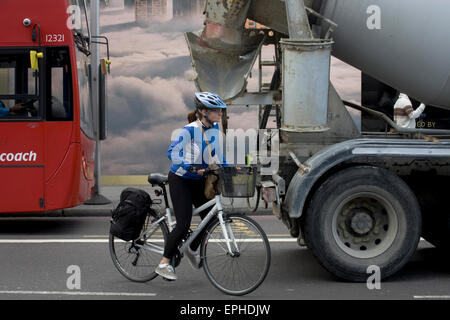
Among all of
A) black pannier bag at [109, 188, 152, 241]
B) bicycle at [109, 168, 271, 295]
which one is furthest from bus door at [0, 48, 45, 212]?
bicycle at [109, 168, 271, 295]

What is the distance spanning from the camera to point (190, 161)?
6500 millimetres

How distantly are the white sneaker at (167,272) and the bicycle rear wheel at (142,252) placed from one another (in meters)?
0.24

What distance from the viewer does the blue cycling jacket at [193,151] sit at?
6469mm

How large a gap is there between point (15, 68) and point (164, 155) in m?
6.69

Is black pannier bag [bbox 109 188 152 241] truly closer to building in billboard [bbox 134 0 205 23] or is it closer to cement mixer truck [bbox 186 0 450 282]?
cement mixer truck [bbox 186 0 450 282]

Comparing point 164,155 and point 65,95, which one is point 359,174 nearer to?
point 65,95

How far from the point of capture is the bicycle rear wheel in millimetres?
6844

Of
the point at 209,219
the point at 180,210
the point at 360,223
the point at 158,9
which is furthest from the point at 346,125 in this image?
the point at 158,9

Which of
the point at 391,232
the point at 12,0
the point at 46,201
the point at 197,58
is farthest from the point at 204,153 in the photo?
the point at 12,0

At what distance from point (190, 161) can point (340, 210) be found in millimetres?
1509

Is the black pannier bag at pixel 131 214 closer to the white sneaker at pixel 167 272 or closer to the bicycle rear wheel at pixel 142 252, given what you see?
the bicycle rear wheel at pixel 142 252

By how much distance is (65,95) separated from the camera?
10188 mm

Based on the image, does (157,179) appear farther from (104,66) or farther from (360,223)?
(104,66)

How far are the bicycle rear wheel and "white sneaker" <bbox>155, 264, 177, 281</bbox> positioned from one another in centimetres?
24
